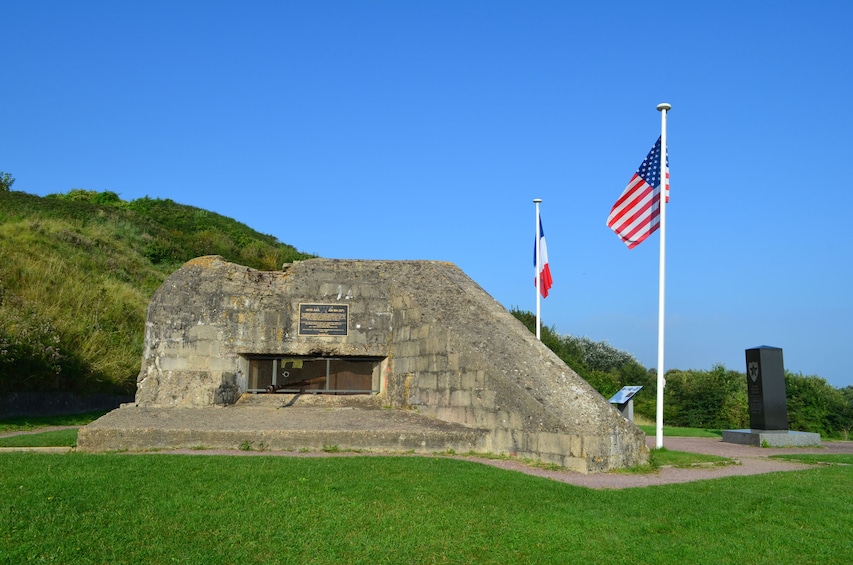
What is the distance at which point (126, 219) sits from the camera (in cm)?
4250

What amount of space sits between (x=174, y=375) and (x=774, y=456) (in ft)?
34.1

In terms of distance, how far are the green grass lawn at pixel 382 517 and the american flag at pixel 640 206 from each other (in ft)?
19.9

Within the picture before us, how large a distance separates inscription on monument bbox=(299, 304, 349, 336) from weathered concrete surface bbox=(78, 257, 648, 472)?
0.13 meters

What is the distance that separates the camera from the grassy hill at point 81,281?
711 inches

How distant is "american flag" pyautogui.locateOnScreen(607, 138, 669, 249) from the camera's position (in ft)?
43.1

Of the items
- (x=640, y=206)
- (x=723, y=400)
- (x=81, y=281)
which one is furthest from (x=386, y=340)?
(x=81, y=281)

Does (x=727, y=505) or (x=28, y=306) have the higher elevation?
(x=28, y=306)

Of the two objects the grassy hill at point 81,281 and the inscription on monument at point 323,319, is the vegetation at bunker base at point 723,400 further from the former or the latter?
the grassy hill at point 81,281

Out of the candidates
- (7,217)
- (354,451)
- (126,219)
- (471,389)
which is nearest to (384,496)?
(354,451)

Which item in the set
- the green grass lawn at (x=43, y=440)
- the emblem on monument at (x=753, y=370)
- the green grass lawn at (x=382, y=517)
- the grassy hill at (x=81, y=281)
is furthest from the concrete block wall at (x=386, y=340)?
the grassy hill at (x=81, y=281)

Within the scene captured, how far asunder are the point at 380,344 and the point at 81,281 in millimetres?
16701

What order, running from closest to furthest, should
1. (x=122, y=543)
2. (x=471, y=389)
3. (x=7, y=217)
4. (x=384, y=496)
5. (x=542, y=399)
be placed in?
(x=122, y=543) → (x=384, y=496) → (x=542, y=399) → (x=471, y=389) → (x=7, y=217)

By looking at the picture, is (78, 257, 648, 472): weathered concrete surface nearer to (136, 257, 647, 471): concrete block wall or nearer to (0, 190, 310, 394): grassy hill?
(136, 257, 647, 471): concrete block wall

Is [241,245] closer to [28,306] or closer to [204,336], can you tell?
[28,306]
